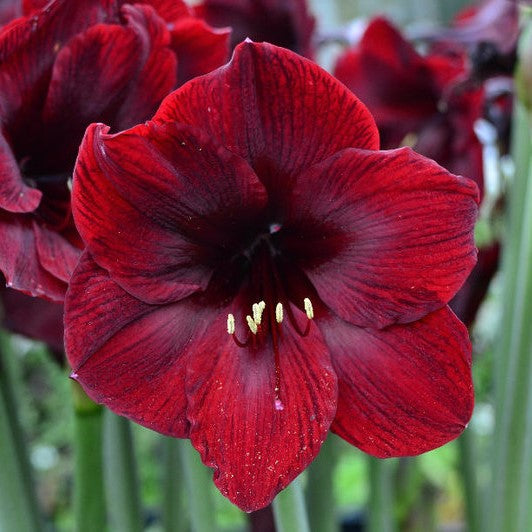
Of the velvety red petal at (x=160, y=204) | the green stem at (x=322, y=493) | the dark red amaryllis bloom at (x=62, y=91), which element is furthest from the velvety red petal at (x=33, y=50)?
the green stem at (x=322, y=493)

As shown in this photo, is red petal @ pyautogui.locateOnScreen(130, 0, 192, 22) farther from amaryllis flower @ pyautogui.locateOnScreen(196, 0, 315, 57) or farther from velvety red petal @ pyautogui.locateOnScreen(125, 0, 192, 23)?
amaryllis flower @ pyautogui.locateOnScreen(196, 0, 315, 57)

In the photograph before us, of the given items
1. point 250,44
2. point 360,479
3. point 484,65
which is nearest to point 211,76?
point 250,44

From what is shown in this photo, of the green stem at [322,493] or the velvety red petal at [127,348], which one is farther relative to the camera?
the green stem at [322,493]

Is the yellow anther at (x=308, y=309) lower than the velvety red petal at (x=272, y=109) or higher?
lower

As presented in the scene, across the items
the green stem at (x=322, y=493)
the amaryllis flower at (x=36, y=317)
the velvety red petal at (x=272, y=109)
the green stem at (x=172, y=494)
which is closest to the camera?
the velvety red petal at (x=272, y=109)

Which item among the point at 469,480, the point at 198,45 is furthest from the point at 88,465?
the point at 469,480

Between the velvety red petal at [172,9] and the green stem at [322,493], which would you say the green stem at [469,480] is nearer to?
the green stem at [322,493]

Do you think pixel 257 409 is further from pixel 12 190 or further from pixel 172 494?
pixel 172 494

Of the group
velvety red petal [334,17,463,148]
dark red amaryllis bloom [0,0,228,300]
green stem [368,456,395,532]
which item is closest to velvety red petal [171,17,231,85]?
dark red amaryllis bloom [0,0,228,300]
